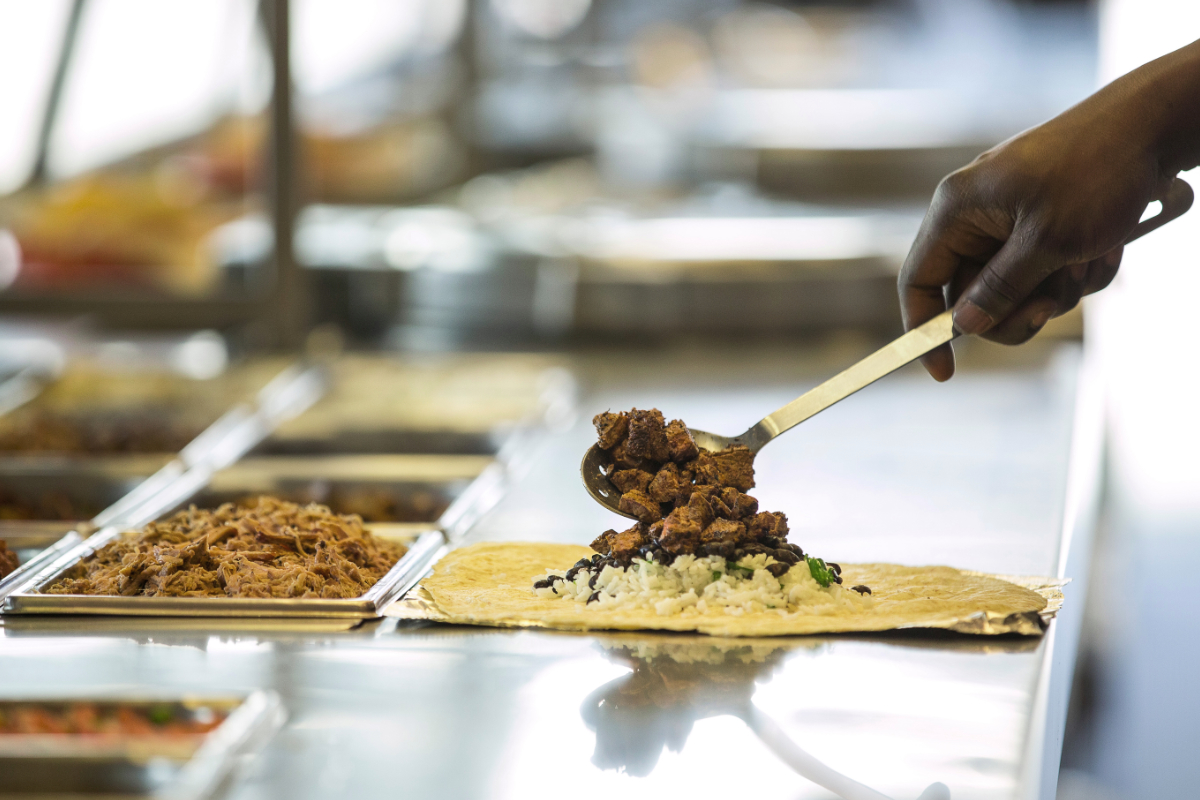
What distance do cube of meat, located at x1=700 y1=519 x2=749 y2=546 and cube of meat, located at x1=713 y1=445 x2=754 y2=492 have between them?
0.07 m

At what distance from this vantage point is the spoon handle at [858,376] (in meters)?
1.57

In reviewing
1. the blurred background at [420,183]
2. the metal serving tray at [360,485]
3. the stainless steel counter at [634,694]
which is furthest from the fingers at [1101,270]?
the blurred background at [420,183]

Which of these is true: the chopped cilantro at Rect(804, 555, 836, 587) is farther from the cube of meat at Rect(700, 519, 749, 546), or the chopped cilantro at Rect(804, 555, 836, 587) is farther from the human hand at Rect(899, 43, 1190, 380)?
the human hand at Rect(899, 43, 1190, 380)

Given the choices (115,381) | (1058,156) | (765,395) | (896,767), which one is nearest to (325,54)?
(115,381)

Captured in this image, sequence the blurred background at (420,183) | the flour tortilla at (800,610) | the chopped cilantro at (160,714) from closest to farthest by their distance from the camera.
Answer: the chopped cilantro at (160,714)
the flour tortilla at (800,610)
the blurred background at (420,183)

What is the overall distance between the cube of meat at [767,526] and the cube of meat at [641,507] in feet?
0.34

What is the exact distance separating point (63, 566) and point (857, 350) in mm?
1960

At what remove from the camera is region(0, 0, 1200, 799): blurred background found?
3074 millimetres

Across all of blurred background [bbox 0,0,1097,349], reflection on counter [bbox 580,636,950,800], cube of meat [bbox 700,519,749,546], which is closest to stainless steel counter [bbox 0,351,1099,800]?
reflection on counter [bbox 580,636,950,800]

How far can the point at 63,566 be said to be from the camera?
167 cm

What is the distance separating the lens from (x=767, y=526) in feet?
5.01

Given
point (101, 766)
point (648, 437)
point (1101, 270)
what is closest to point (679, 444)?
point (648, 437)

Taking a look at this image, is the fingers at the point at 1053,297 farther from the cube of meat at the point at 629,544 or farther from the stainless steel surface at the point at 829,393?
the cube of meat at the point at 629,544

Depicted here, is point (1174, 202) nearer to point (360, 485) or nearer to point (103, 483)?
point (360, 485)
